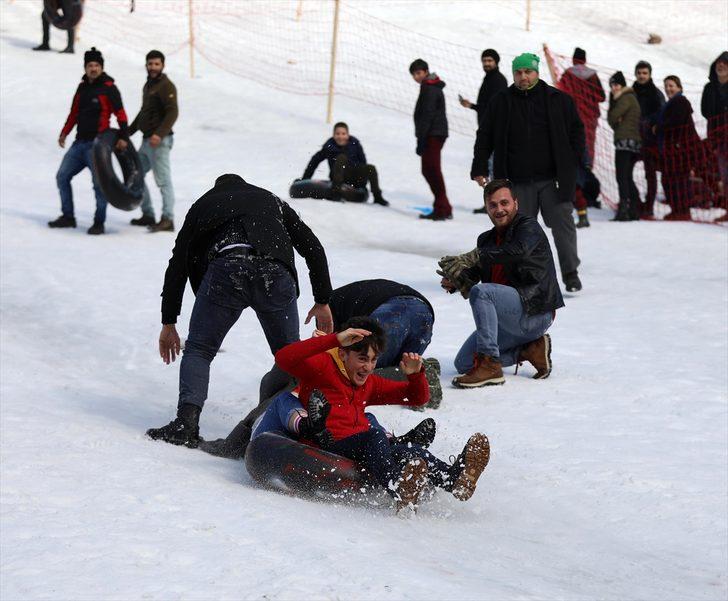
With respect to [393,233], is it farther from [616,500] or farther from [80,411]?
[616,500]

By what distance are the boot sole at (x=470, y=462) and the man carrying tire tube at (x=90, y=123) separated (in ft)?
22.5

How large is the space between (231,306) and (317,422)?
2.76 feet

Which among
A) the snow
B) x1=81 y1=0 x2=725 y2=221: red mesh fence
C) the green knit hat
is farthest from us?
x1=81 y1=0 x2=725 y2=221: red mesh fence

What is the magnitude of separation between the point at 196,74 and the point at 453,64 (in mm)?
4524

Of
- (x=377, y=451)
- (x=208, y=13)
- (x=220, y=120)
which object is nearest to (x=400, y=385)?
(x=377, y=451)

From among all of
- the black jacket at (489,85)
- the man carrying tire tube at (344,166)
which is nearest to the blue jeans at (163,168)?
the man carrying tire tube at (344,166)

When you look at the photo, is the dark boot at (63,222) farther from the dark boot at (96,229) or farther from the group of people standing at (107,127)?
the dark boot at (96,229)

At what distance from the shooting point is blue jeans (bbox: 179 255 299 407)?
521cm

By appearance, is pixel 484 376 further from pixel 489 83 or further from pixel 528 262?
pixel 489 83

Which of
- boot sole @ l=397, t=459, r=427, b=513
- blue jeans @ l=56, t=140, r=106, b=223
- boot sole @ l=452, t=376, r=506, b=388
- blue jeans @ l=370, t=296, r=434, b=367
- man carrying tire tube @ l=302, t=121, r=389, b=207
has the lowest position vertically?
boot sole @ l=397, t=459, r=427, b=513

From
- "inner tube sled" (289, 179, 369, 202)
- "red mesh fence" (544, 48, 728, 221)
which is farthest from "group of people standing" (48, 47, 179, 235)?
"red mesh fence" (544, 48, 728, 221)

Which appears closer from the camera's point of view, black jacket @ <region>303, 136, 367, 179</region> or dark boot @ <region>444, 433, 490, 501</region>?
dark boot @ <region>444, 433, 490, 501</region>

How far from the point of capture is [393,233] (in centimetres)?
1181

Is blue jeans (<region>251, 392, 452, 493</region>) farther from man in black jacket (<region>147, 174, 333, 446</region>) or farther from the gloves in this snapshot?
the gloves
